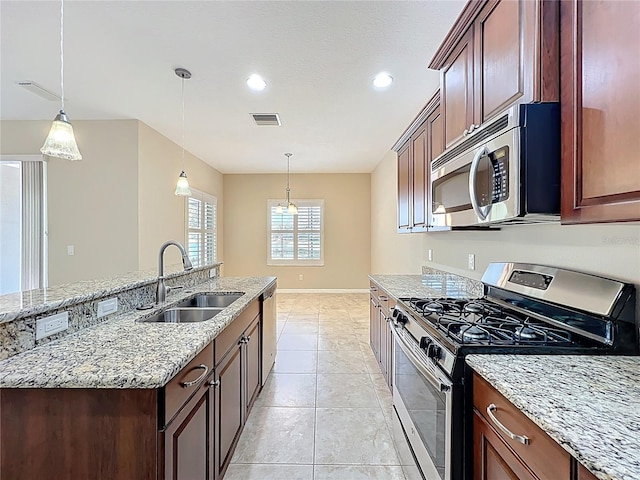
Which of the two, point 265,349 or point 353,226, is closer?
point 265,349

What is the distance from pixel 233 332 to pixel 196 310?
0.45m

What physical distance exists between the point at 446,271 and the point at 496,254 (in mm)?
970

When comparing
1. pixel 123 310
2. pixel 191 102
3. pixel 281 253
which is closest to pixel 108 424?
pixel 123 310

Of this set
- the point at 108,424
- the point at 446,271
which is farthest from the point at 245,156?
the point at 108,424

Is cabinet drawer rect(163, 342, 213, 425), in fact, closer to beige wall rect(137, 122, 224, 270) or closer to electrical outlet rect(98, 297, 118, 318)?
electrical outlet rect(98, 297, 118, 318)

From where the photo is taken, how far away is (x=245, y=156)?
609 cm

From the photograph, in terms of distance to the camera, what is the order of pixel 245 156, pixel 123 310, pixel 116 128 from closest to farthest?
pixel 123 310 < pixel 116 128 < pixel 245 156

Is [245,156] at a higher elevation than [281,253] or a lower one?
higher

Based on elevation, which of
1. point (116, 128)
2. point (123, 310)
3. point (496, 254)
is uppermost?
point (116, 128)

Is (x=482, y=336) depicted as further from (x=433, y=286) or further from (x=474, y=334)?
(x=433, y=286)

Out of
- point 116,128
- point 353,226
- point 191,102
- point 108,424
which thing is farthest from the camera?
point 353,226

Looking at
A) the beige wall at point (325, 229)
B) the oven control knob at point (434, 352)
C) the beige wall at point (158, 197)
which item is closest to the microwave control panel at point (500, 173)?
the oven control knob at point (434, 352)

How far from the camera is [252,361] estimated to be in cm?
245

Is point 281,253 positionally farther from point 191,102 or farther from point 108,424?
point 108,424
